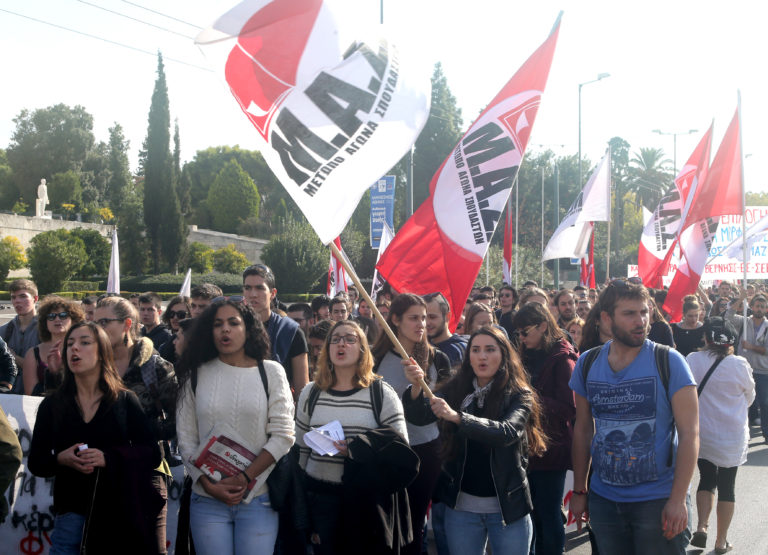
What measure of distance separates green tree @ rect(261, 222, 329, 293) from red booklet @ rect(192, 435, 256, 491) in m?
39.0

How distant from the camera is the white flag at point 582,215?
505 inches

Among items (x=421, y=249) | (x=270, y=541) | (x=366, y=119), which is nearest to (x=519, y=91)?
(x=421, y=249)

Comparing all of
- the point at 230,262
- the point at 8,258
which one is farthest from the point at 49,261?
the point at 230,262

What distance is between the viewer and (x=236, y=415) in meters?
3.94

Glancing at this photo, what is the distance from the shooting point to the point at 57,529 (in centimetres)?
393

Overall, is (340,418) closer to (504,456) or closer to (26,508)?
(504,456)

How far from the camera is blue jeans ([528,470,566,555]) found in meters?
4.73

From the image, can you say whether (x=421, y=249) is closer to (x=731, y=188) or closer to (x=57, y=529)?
(x=57, y=529)

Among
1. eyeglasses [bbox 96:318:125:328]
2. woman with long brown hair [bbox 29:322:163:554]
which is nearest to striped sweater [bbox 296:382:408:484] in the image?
woman with long brown hair [bbox 29:322:163:554]

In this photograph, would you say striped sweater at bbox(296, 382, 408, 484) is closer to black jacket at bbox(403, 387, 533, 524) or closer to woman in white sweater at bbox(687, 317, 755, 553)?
black jacket at bbox(403, 387, 533, 524)

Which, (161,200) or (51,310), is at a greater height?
(161,200)

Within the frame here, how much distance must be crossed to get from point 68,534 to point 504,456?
2307 mm

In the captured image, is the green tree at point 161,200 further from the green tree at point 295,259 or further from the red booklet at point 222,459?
the red booklet at point 222,459

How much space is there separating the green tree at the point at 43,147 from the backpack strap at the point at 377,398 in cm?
7872
